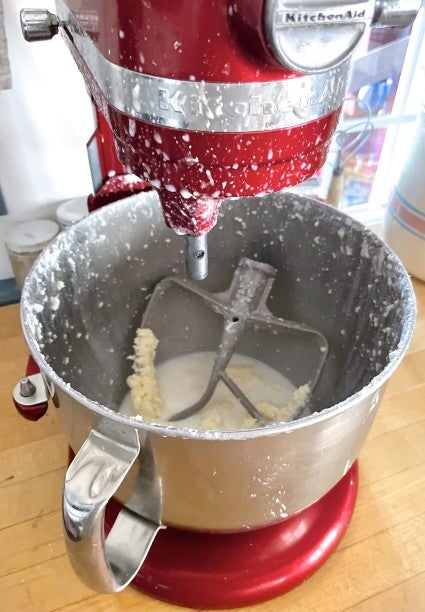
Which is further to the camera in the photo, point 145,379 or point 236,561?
point 145,379

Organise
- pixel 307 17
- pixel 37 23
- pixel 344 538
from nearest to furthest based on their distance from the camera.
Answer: pixel 307 17, pixel 37 23, pixel 344 538

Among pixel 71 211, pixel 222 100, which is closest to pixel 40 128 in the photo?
pixel 71 211

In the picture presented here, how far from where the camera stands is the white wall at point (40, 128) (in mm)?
578

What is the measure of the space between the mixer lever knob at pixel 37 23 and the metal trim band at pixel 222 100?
101mm

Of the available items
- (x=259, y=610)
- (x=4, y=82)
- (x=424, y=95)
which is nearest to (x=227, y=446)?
(x=259, y=610)

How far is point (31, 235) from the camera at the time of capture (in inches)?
25.7

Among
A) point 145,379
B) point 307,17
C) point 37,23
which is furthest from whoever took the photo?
point 145,379

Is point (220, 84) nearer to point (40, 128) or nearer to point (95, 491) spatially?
point (95, 491)

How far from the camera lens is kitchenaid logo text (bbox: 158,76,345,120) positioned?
0.86 ft

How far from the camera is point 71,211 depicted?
2.18 feet

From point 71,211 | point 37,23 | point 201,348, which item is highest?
point 37,23

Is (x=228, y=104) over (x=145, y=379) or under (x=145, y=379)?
over

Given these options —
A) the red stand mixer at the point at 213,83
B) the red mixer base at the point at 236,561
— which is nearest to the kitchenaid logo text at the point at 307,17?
the red stand mixer at the point at 213,83

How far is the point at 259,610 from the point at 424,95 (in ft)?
1.90
